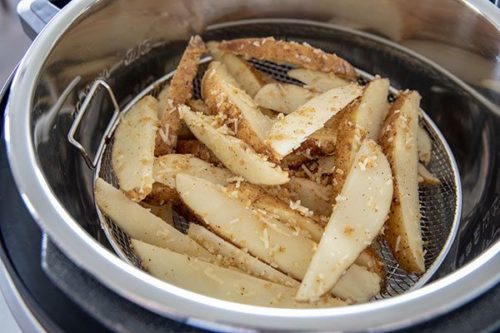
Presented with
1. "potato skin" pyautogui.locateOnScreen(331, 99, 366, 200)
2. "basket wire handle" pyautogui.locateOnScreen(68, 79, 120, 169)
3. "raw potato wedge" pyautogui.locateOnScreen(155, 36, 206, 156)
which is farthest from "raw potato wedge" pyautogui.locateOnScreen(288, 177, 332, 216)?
"basket wire handle" pyautogui.locateOnScreen(68, 79, 120, 169)

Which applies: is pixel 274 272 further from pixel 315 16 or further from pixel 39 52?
pixel 315 16

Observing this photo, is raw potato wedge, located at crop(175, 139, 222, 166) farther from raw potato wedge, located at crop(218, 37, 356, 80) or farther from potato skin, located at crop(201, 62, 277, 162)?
raw potato wedge, located at crop(218, 37, 356, 80)

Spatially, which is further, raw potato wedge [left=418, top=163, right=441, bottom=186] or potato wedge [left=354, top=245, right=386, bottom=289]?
raw potato wedge [left=418, top=163, right=441, bottom=186]

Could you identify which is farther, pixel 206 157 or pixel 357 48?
pixel 357 48

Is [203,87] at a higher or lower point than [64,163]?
higher

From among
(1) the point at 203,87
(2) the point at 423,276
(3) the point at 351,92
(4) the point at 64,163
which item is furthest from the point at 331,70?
(4) the point at 64,163

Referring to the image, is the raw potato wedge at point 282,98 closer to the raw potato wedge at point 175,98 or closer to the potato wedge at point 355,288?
the raw potato wedge at point 175,98

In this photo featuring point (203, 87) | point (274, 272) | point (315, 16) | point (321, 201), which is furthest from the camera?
point (315, 16)
